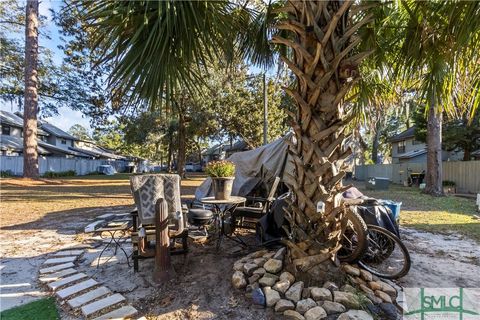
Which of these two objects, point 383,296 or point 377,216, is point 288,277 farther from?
point 377,216

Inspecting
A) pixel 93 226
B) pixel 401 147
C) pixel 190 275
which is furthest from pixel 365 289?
pixel 401 147

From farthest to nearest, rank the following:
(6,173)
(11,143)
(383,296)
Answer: (11,143) < (6,173) < (383,296)

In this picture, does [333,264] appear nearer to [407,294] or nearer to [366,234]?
[366,234]

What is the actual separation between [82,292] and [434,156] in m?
14.6

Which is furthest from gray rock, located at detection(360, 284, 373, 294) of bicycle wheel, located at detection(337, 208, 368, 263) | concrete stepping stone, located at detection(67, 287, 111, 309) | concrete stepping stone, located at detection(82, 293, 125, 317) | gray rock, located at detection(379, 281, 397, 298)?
concrete stepping stone, located at detection(67, 287, 111, 309)

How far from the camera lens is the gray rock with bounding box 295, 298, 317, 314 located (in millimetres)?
2693

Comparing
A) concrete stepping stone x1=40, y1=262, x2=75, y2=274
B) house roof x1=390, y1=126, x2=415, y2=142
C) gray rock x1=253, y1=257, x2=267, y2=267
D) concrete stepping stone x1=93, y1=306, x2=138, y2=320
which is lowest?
concrete stepping stone x1=93, y1=306, x2=138, y2=320

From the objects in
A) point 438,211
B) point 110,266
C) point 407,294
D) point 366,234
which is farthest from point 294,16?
point 438,211

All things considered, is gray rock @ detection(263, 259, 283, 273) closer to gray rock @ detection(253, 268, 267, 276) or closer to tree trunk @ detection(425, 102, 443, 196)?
gray rock @ detection(253, 268, 267, 276)

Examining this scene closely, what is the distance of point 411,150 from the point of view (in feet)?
91.5

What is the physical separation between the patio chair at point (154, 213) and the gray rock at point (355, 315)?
204cm

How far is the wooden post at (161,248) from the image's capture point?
346cm

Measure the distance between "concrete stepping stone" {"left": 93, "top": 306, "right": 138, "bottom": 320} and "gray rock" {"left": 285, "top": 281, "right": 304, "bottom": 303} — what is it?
60.1 inches

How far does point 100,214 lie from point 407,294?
7.28m
